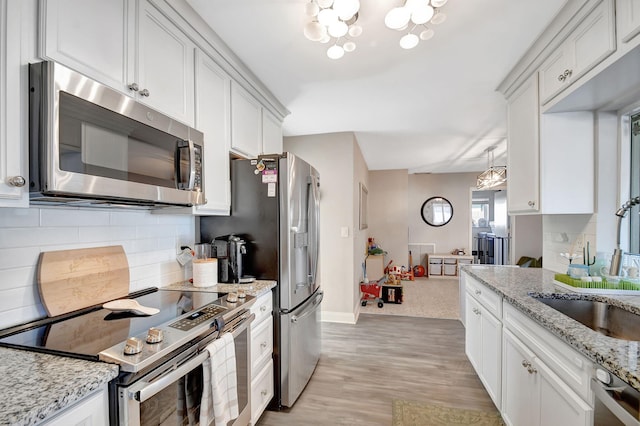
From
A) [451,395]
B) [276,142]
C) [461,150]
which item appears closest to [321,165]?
[276,142]

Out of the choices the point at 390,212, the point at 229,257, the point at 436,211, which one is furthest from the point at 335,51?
the point at 436,211

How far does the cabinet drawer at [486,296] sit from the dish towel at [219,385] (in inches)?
63.1

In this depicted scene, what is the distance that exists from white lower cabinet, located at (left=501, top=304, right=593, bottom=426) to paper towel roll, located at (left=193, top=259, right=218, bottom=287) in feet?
5.87

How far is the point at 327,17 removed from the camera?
149 cm

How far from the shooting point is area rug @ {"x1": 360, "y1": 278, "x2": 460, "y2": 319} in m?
4.09

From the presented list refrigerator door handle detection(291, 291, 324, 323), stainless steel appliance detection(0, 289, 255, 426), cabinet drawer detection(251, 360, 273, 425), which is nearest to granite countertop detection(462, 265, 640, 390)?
refrigerator door handle detection(291, 291, 324, 323)

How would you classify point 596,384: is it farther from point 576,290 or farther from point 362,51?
point 362,51

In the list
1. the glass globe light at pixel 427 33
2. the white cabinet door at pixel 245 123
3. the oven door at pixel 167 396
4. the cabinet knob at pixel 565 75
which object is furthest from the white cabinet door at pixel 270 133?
the cabinet knob at pixel 565 75

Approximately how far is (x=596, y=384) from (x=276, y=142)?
2747mm

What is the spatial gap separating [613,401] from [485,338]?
1.22 metres

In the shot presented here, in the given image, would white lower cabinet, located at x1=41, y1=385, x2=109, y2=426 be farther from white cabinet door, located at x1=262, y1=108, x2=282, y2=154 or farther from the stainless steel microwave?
white cabinet door, located at x1=262, y1=108, x2=282, y2=154

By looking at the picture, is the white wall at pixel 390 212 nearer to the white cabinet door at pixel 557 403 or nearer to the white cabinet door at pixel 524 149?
the white cabinet door at pixel 524 149

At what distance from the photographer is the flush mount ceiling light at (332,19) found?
141 centimetres

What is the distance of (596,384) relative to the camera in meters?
0.94
